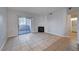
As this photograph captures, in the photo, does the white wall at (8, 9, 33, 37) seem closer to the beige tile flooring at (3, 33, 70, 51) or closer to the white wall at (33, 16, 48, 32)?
the beige tile flooring at (3, 33, 70, 51)

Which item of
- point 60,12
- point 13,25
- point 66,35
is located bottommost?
point 66,35

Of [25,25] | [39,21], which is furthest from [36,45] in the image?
[39,21]

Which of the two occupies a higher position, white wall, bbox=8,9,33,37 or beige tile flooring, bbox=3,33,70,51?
white wall, bbox=8,9,33,37

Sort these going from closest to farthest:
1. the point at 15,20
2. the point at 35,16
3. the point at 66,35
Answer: the point at 66,35 → the point at 15,20 → the point at 35,16

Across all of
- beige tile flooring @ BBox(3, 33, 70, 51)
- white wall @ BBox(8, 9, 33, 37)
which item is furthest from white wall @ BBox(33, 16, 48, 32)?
beige tile flooring @ BBox(3, 33, 70, 51)

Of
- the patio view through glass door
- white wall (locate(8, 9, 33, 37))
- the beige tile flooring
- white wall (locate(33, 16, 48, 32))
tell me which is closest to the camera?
the beige tile flooring

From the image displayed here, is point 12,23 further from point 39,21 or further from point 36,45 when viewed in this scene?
point 39,21

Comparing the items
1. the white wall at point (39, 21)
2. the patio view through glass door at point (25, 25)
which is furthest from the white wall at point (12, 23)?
the white wall at point (39, 21)

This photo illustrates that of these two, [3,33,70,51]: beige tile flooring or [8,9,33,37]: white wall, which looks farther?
Answer: [8,9,33,37]: white wall
